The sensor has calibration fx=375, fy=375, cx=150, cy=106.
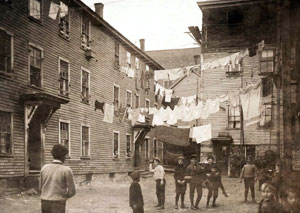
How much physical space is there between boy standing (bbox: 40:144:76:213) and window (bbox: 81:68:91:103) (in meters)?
8.99

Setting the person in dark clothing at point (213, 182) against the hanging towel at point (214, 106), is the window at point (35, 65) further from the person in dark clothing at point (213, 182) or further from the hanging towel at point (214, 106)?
the person in dark clothing at point (213, 182)

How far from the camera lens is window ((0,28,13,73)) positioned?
10500 millimetres

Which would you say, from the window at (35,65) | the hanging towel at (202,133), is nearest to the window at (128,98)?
the hanging towel at (202,133)

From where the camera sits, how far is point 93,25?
14883 millimetres

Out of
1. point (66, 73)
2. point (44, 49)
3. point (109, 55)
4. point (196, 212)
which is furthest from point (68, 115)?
point (196, 212)

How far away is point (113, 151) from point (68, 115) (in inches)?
145

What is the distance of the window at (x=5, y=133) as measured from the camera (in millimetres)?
10430

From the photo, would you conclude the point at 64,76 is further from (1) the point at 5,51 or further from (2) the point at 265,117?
(2) the point at 265,117

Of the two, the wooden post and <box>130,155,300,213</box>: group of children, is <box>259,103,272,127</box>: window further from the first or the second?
the wooden post

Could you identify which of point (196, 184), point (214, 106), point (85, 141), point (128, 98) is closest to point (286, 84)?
point (196, 184)

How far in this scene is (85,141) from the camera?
14164 millimetres

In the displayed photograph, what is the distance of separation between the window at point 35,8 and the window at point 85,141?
179 inches

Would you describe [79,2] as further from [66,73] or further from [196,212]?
[196,212]

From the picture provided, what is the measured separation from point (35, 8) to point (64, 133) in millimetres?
A: 4300
